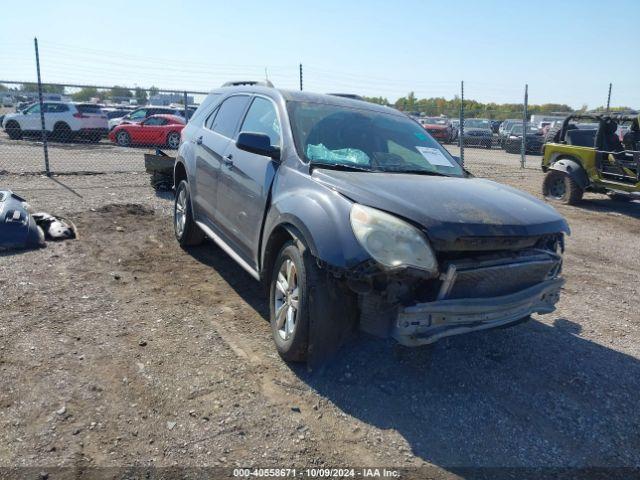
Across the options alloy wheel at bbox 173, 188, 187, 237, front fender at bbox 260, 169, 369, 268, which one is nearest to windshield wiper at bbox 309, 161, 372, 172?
front fender at bbox 260, 169, 369, 268

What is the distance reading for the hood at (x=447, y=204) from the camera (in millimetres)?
3109

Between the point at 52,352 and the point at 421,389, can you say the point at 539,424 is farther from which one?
the point at 52,352

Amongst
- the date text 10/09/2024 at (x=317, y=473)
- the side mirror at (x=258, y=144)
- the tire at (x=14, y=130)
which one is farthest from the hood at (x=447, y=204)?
the tire at (x=14, y=130)

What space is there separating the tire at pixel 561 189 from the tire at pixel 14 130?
19030 millimetres

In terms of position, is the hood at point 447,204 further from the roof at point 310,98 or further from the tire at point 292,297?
the roof at point 310,98

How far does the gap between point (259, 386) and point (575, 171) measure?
29.9ft

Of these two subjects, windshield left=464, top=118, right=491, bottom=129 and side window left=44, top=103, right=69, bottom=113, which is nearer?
side window left=44, top=103, right=69, bottom=113

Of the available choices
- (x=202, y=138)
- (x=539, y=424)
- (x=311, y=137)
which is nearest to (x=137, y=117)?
(x=202, y=138)

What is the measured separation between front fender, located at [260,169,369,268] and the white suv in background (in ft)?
60.0

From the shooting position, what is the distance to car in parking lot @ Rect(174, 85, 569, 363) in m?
3.07

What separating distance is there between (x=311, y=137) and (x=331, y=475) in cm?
247

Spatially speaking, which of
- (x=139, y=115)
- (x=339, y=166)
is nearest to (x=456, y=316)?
(x=339, y=166)

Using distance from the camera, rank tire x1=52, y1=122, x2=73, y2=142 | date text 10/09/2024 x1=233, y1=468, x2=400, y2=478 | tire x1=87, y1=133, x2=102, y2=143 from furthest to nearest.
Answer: tire x1=87, y1=133, x2=102, y2=143
tire x1=52, y1=122, x2=73, y2=142
date text 10/09/2024 x1=233, y1=468, x2=400, y2=478

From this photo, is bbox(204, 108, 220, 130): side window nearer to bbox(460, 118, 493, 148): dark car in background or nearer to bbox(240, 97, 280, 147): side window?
bbox(240, 97, 280, 147): side window
